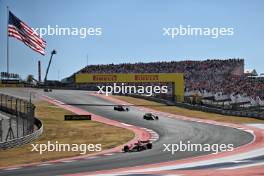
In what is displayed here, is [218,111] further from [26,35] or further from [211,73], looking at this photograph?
[26,35]

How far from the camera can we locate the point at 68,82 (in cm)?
9075

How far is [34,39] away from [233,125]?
1923 cm

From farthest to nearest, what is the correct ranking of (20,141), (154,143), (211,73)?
(211,73) < (154,143) < (20,141)

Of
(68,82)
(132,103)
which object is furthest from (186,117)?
(68,82)

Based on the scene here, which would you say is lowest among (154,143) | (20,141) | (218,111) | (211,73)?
(154,143)

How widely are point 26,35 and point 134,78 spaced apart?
23853 millimetres

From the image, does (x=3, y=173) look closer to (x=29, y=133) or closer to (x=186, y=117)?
(x=29, y=133)

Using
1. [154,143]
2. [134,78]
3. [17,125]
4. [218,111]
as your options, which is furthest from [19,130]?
[218,111]

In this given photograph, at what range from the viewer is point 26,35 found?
37406mm

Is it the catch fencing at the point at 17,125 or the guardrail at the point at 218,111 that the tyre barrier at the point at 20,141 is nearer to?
the catch fencing at the point at 17,125

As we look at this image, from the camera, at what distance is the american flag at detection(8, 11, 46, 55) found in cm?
3684

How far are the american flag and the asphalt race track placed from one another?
10669mm

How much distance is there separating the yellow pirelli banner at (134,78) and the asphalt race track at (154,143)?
10.4 feet

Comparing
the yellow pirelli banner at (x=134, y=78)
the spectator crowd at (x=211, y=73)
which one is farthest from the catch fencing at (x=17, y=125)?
the spectator crowd at (x=211, y=73)
